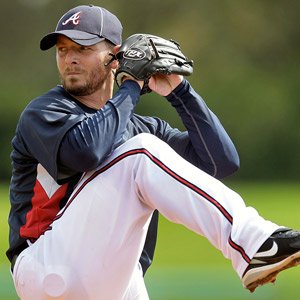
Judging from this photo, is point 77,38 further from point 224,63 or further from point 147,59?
point 224,63

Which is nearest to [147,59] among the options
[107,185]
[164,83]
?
[164,83]

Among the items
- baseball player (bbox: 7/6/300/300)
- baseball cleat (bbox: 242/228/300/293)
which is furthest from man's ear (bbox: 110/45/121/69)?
baseball cleat (bbox: 242/228/300/293)

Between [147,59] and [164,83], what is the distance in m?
0.26

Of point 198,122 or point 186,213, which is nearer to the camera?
point 186,213

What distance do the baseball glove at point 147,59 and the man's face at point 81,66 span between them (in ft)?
0.46

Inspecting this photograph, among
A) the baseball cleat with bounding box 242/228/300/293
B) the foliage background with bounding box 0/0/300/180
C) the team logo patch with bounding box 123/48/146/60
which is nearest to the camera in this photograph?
the baseball cleat with bounding box 242/228/300/293

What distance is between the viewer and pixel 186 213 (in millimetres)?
3170

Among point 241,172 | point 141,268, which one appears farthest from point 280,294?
point 241,172

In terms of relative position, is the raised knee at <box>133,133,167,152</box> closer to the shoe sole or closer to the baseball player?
the baseball player

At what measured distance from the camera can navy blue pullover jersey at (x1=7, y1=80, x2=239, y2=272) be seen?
11.0 ft

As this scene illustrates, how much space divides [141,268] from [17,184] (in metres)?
0.57

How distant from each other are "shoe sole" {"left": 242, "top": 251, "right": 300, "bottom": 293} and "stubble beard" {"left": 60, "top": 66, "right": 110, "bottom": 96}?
1016mm

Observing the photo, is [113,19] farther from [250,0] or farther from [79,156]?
[250,0]

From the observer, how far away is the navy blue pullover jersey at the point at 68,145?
132 inches
